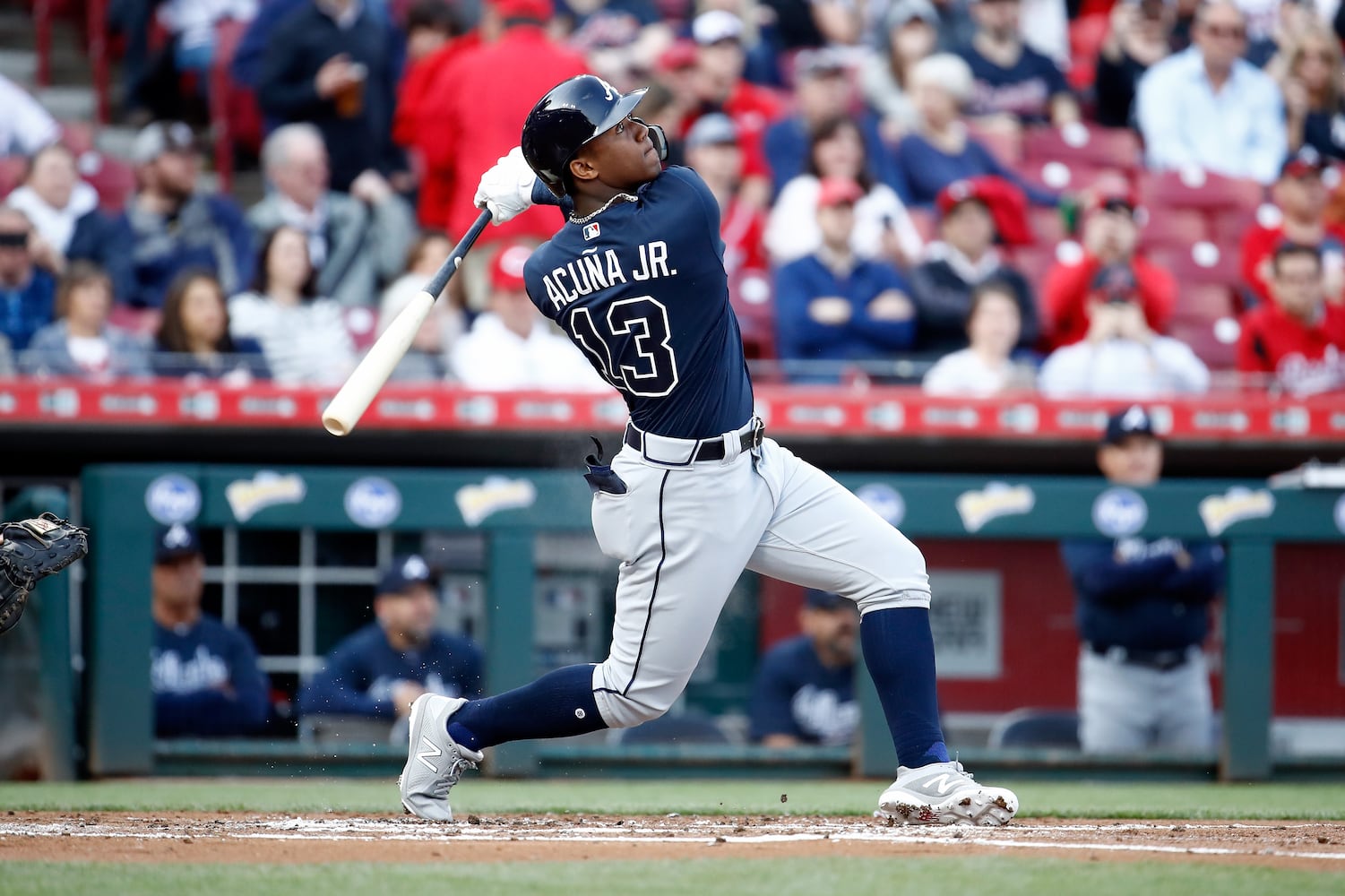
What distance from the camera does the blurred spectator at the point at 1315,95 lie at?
30.9ft

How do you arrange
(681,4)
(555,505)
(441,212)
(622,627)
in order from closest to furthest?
(622,627) → (555,505) → (441,212) → (681,4)

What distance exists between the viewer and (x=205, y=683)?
5371 mm

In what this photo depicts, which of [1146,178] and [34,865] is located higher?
[1146,178]

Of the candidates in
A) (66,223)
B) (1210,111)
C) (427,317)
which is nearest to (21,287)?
(66,223)

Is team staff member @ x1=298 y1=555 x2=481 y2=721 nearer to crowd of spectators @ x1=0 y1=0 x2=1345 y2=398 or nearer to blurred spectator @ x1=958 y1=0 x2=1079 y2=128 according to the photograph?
crowd of spectators @ x1=0 y1=0 x2=1345 y2=398

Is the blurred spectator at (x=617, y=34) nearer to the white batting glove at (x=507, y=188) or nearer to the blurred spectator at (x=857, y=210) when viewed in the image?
the blurred spectator at (x=857, y=210)

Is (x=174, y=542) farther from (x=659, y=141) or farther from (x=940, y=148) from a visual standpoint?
(x=940, y=148)

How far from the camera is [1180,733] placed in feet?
18.3

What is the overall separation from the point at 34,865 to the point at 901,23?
6802mm

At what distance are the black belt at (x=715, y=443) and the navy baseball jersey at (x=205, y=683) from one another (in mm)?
2222

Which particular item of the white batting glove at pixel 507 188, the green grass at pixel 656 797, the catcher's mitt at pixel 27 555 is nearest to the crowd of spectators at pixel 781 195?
the green grass at pixel 656 797

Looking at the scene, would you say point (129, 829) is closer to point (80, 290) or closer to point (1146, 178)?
point (80, 290)

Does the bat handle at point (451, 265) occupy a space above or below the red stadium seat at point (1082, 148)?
below

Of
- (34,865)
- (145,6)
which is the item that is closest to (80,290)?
(145,6)
